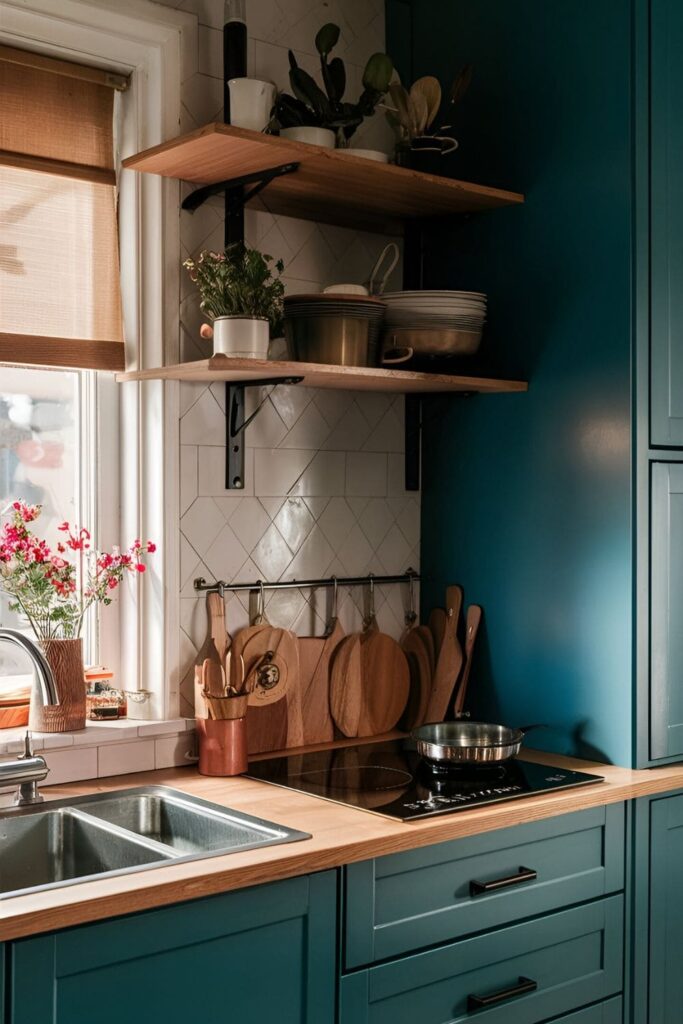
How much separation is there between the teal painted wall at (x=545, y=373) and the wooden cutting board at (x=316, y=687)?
355 millimetres

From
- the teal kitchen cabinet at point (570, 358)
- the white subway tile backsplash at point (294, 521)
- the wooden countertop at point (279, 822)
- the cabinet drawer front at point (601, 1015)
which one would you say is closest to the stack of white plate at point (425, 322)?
the teal kitchen cabinet at point (570, 358)

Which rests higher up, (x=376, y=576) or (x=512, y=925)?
(x=376, y=576)

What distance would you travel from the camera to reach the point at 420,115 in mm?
2670

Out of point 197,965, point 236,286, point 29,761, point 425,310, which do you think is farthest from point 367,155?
point 197,965

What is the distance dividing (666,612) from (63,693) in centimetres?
124

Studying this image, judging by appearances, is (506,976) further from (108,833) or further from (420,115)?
(420,115)

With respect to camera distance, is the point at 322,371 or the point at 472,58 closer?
the point at 322,371

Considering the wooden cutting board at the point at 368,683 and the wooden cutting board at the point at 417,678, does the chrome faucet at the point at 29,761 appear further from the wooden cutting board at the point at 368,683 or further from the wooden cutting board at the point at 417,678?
the wooden cutting board at the point at 417,678

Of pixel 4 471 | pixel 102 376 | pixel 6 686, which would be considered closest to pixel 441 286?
pixel 102 376

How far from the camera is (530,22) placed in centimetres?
269

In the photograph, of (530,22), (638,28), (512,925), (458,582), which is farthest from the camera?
(458,582)

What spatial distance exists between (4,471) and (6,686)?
1.41 ft

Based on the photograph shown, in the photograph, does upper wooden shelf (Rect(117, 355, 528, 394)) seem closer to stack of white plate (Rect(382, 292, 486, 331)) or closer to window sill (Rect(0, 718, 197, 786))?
stack of white plate (Rect(382, 292, 486, 331))

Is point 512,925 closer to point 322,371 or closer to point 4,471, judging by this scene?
point 322,371
